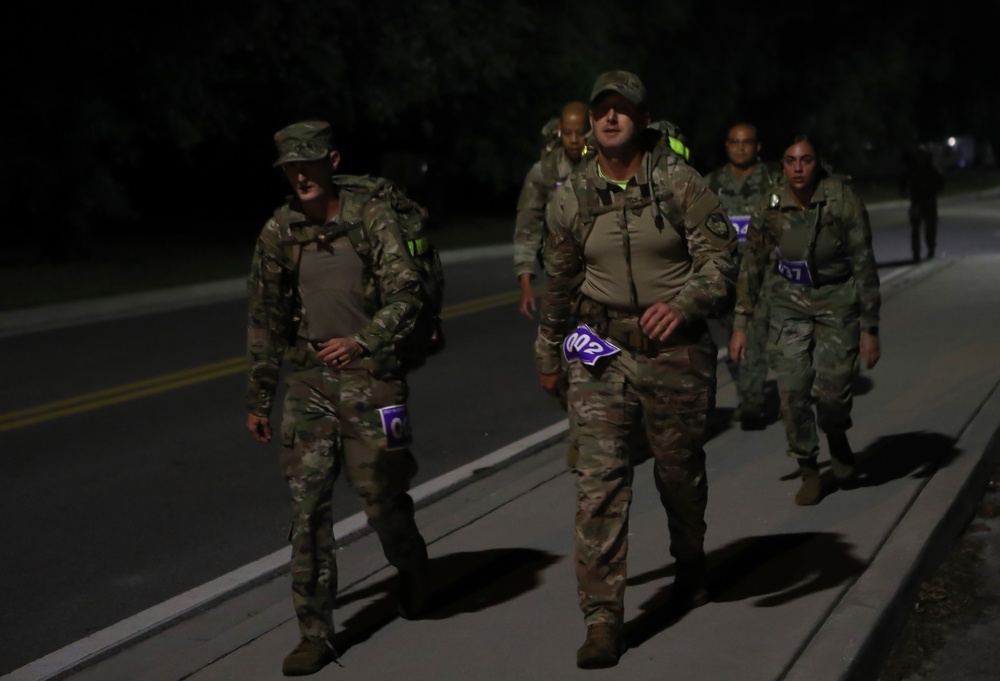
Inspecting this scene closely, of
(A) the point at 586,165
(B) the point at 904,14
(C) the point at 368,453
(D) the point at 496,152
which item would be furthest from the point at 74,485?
(B) the point at 904,14

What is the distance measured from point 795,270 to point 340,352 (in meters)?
3.11

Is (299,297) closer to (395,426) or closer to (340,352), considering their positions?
(340,352)

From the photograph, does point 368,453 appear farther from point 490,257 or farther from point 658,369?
point 490,257

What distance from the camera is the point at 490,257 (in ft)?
87.4

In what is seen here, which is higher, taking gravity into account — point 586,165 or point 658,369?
point 586,165

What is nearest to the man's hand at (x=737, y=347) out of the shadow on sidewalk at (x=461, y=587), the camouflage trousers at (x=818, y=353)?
the camouflage trousers at (x=818, y=353)

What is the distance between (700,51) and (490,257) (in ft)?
73.1

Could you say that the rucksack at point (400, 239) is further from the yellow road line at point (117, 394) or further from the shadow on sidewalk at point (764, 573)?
the yellow road line at point (117, 394)

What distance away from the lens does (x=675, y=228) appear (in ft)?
17.3

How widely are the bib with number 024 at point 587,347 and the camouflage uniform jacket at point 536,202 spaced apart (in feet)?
11.0

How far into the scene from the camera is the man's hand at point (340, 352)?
5.22m

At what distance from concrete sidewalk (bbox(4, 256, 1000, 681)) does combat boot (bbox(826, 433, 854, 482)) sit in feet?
0.45

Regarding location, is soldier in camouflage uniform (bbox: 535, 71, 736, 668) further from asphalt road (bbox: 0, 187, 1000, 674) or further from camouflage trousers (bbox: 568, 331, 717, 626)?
asphalt road (bbox: 0, 187, 1000, 674)

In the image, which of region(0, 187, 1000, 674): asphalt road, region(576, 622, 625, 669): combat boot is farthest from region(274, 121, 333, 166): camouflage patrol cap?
region(0, 187, 1000, 674): asphalt road
